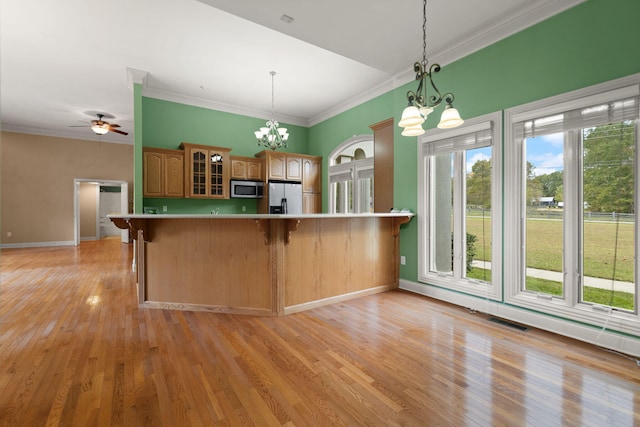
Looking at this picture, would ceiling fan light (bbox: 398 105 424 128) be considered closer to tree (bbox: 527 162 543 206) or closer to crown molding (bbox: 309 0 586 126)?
tree (bbox: 527 162 543 206)

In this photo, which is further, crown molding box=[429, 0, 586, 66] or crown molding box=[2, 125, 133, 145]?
crown molding box=[2, 125, 133, 145]

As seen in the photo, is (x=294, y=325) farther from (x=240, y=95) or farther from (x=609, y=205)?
(x=240, y=95)

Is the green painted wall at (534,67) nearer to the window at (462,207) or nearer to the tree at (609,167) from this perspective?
the window at (462,207)

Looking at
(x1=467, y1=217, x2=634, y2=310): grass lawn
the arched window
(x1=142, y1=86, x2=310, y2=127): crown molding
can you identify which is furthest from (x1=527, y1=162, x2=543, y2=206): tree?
(x1=142, y1=86, x2=310, y2=127): crown molding

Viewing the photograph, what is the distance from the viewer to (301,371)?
7.09 feet

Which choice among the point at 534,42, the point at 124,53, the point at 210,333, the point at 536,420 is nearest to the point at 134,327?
the point at 210,333

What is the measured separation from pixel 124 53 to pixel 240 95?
1.96 meters

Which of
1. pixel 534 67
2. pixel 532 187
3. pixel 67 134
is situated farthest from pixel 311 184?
pixel 67 134

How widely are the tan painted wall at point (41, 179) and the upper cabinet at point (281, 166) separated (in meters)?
6.33

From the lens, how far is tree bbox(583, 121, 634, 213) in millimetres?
2469

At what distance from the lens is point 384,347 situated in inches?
99.5

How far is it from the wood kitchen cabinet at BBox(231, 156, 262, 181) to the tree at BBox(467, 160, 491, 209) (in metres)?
4.14

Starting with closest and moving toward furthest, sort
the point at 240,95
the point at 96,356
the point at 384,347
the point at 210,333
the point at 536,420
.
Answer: the point at 536,420
the point at 96,356
the point at 384,347
the point at 210,333
the point at 240,95

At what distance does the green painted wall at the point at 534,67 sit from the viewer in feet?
8.07
